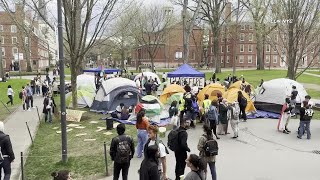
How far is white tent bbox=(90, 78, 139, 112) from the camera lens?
66.0ft

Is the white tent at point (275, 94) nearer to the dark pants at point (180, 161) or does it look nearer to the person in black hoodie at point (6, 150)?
the dark pants at point (180, 161)

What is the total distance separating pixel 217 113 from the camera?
46.1 ft

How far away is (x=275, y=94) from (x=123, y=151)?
1366 cm

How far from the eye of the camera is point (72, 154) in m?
11.9

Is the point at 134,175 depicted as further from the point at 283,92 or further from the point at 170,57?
the point at 170,57

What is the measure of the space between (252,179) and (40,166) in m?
6.01

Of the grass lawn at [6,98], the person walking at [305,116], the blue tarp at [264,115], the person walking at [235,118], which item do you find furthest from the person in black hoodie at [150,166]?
the grass lawn at [6,98]

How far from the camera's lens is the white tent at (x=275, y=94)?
19.1 m

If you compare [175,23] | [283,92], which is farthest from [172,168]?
[175,23]

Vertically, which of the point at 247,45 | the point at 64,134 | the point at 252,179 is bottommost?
the point at 252,179

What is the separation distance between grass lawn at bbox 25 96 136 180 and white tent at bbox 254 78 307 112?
7.95 metres

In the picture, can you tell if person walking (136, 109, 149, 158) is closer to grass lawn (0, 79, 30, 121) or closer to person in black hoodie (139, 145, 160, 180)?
person in black hoodie (139, 145, 160, 180)

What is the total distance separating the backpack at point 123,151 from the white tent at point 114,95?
12.3m

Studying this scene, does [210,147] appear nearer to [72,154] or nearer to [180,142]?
[180,142]
